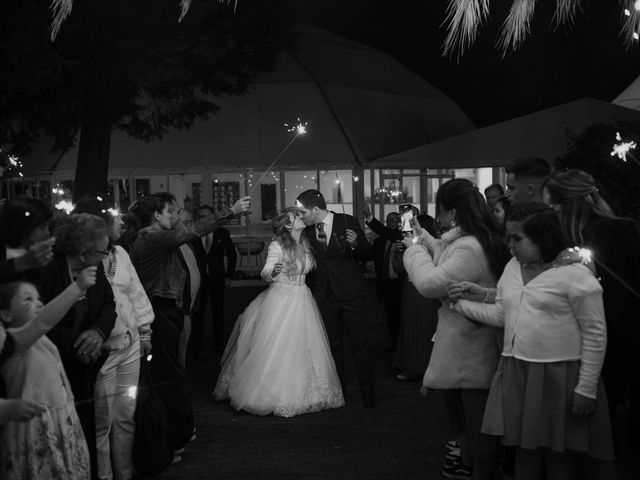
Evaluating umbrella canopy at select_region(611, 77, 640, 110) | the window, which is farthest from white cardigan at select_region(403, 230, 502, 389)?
umbrella canopy at select_region(611, 77, 640, 110)

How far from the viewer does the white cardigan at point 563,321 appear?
4.32 meters

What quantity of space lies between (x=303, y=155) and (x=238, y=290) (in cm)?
498

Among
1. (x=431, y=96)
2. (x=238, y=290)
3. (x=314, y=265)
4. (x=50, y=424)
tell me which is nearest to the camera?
(x=50, y=424)

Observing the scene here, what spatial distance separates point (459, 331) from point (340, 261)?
329cm

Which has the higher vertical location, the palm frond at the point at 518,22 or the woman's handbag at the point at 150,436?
the palm frond at the point at 518,22

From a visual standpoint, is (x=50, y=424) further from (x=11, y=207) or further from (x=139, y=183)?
(x=139, y=183)

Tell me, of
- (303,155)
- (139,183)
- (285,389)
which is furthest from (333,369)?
(139,183)

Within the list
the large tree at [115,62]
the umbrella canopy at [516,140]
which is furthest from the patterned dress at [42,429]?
the umbrella canopy at [516,140]

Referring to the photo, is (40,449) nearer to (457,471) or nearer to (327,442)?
(457,471)

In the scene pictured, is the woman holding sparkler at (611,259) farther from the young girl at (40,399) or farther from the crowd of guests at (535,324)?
the young girl at (40,399)

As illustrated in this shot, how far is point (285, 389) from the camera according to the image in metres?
7.84

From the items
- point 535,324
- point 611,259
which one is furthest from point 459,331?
point 611,259

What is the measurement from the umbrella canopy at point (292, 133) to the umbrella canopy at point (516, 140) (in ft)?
7.52

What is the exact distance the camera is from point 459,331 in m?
5.21
